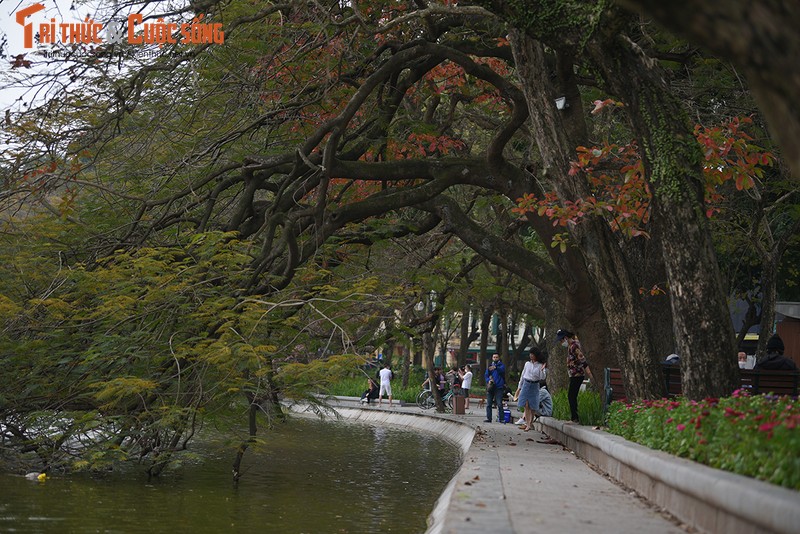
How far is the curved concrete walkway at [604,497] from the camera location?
621 centimetres

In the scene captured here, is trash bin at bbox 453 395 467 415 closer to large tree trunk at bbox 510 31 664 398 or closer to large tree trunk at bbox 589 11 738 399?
large tree trunk at bbox 510 31 664 398

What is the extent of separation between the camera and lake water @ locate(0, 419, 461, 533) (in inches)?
458

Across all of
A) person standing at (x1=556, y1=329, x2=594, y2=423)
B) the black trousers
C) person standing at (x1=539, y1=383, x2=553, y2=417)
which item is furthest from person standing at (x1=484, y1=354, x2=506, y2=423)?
the black trousers

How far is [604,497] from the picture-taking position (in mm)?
9820

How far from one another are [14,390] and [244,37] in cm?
664

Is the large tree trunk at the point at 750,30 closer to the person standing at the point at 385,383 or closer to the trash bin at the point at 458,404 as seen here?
the trash bin at the point at 458,404

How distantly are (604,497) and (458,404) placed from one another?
23.4 meters

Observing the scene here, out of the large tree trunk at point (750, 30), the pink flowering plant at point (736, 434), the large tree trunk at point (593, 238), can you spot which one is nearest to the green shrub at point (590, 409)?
the large tree trunk at point (593, 238)

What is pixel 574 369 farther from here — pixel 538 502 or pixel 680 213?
pixel 538 502

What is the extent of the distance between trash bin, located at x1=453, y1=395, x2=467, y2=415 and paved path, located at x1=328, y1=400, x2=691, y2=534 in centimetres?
1786

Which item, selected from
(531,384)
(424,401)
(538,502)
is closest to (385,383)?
(424,401)

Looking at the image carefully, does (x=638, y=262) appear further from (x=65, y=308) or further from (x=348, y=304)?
(x=65, y=308)

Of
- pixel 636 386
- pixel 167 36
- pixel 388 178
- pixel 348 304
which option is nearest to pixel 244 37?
pixel 167 36

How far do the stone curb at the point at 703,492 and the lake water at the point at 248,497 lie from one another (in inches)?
103
